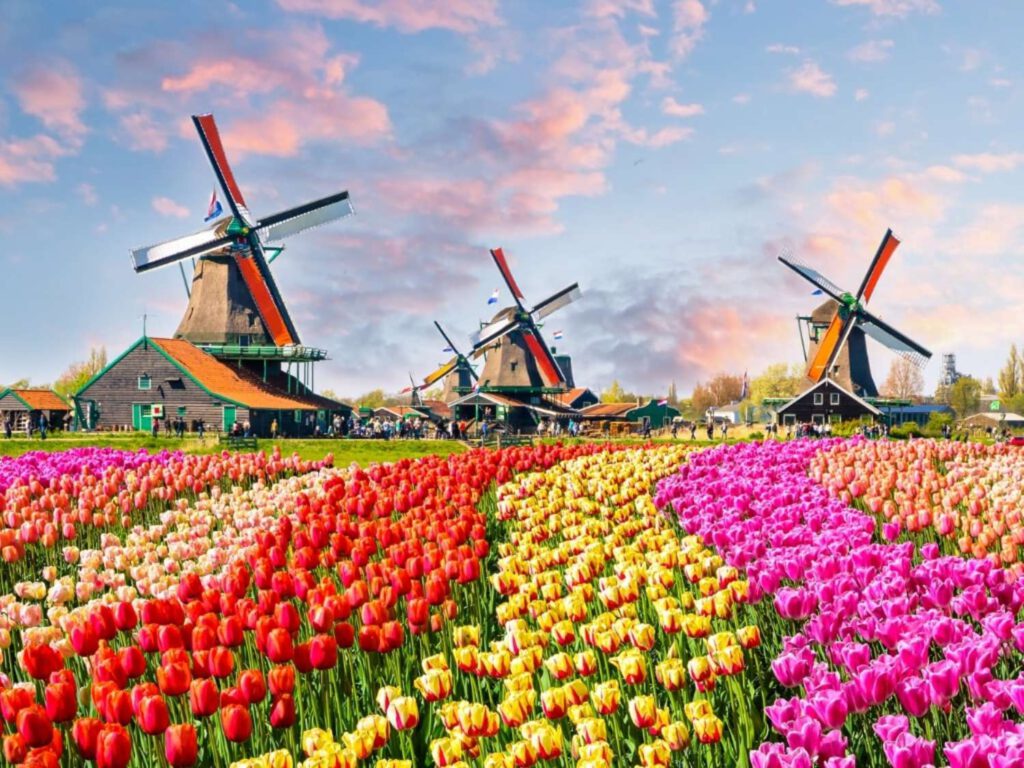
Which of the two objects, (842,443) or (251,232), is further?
(251,232)

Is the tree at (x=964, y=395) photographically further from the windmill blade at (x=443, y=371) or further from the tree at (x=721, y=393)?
the windmill blade at (x=443, y=371)

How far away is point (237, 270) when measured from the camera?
48.6 meters

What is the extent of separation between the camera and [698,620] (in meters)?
4.81

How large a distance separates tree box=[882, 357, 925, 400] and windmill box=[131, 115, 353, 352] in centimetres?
8188

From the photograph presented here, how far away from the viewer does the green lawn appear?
30.0m

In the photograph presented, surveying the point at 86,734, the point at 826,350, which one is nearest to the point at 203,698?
the point at 86,734

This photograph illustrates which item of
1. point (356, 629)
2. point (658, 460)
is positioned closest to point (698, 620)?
point (356, 629)

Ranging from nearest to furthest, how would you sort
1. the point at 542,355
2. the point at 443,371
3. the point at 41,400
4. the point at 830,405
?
the point at 41,400
the point at 830,405
the point at 542,355
the point at 443,371

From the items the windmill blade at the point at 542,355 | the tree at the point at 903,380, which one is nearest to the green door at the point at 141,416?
the windmill blade at the point at 542,355

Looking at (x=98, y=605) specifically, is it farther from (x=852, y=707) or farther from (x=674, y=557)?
(x=852, y=707)

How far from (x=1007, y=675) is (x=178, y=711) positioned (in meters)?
4.30

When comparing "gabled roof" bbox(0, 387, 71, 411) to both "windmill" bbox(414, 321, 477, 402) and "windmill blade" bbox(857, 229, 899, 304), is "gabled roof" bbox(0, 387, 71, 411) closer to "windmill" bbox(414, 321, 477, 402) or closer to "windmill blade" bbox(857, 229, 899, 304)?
"windmill" bbox(414, 321, 477, 402)

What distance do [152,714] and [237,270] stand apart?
4727cm

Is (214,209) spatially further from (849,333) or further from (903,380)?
(903,380)
